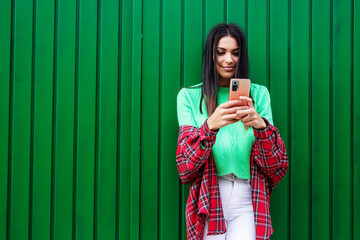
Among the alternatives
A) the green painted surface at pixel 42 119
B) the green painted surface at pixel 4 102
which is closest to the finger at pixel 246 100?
the green painted surface at pixel 42 119

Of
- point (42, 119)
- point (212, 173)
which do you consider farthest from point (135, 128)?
point (212, 173)

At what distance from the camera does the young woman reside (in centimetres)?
164

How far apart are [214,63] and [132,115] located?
652mm

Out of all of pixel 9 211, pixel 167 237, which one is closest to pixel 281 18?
pixel 167 237

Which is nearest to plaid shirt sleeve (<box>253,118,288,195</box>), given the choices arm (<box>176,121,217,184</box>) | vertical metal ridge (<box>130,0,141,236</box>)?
arm (<box>176,121,217,184</box>)

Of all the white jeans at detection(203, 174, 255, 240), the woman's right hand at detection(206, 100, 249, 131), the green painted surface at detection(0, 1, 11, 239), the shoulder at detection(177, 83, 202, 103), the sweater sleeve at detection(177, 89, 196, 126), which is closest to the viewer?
the woman's right hand at detection(206, 100, 249, 131)

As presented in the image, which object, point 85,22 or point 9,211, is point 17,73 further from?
point 9,211

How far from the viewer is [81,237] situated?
7.28 ft

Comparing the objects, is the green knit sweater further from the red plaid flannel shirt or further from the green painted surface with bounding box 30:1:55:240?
the green painted surface with bounding box 30:1:55:240

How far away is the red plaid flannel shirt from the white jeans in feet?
0.11

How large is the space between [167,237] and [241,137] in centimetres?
86

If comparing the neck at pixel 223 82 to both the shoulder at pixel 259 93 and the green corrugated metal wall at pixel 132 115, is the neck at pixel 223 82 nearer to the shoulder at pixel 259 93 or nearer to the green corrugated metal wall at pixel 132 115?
the shoulder at pixel 259 93

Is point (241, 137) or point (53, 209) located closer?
point (241, 137)

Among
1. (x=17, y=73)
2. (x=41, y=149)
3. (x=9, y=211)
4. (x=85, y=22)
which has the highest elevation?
(x=85, y=22)
